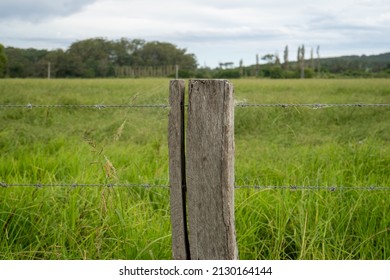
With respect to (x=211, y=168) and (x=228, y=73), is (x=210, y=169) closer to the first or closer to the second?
(x=211, y=168)

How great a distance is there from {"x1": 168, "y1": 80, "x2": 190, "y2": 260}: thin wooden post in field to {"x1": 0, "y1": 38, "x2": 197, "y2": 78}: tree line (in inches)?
1951

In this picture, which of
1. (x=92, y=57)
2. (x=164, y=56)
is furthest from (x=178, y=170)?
(x=164, y=56)

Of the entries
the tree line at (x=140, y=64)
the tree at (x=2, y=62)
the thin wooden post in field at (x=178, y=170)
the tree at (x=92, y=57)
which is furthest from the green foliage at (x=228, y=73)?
the thin wooden post in field at (x=178, y=170)

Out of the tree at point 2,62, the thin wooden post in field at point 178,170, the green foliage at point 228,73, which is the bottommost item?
the thin wooden post in field at point 178,170

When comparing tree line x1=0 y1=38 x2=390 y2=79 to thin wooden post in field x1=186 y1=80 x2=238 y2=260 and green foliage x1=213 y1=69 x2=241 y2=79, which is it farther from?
thin wooden post in field x1=186 y1=80 x2=238 y2=260

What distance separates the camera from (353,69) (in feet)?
195

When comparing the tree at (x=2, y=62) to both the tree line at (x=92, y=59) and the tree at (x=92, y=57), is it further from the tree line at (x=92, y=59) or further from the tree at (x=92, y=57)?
the tree at (x=92, y=57)

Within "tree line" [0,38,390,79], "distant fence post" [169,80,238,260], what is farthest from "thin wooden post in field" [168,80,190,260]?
"tree line" [0,38,390,79]

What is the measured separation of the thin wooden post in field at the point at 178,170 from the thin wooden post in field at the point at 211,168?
5 cm

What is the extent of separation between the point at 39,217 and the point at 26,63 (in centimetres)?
5296

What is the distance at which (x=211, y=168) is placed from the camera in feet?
7.72

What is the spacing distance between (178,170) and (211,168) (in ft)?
0.57

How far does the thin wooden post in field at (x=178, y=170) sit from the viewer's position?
2.40 meters

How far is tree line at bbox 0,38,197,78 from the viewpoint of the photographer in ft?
170
